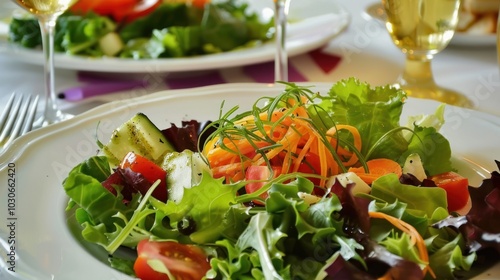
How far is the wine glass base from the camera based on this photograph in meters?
2.46

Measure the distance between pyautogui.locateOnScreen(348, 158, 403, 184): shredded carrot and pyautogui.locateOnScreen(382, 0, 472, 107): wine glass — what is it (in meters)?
0.84

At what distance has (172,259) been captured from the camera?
50.9 inches

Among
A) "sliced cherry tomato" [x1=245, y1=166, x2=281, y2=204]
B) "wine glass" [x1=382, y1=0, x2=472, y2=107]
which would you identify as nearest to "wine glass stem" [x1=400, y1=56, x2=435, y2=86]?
"wine glass" [x1=382, y1=0, x2=472, y2=107]

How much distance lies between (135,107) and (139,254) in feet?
2.67

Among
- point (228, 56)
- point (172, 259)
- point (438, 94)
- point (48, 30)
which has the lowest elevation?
point (172, 259)

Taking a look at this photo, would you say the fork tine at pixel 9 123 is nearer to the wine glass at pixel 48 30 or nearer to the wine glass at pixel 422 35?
the wine glass at pixel 48 30

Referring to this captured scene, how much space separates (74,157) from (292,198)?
70 centimetres

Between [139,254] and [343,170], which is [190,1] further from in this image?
[139,254]

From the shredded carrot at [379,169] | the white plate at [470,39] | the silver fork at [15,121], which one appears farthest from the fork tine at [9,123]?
the white plate at [470,39]

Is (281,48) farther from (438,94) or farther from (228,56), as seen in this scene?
(438,94)

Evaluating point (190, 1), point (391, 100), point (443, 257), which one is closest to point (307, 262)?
point (443, 257)

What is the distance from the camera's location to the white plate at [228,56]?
2508 mm

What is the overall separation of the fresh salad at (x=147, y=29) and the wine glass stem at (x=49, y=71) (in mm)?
344

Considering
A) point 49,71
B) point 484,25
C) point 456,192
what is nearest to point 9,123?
point 49,71
